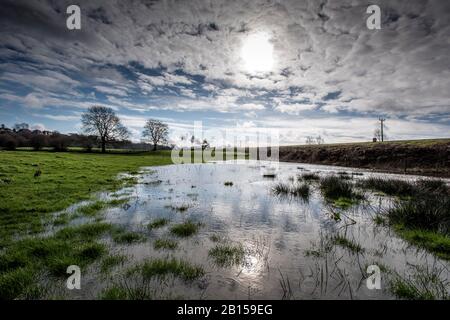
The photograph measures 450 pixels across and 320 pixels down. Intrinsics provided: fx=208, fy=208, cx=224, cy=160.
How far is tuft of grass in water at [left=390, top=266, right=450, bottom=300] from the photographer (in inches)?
166

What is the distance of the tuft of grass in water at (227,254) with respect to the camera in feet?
18.2

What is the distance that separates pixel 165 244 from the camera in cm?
646

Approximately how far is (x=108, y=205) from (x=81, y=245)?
5074 mm

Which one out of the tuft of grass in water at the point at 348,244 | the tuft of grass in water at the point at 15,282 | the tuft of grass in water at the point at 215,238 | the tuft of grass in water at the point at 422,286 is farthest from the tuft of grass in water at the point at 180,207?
the tuft of grass in water at the point at 422,286

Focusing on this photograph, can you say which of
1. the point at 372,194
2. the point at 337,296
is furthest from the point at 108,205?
the point at 372,194

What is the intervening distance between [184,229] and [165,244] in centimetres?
124

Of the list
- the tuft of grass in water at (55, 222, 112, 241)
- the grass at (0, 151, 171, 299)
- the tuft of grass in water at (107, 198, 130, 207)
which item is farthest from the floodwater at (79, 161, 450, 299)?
the grass at (0, 151, 171, 299)

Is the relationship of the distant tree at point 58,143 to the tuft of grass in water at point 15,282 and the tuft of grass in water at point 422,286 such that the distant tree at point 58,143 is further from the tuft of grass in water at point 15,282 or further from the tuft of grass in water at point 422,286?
the tuft of grass in water at point 422,286

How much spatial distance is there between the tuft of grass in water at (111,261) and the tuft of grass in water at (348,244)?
6.50 meters

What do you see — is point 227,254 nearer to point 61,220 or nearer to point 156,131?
point 61,220

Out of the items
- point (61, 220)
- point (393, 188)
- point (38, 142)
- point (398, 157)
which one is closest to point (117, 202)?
point (61, 220)

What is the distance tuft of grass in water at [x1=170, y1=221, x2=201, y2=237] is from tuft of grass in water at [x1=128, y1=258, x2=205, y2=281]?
207 cm

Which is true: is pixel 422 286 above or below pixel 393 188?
below
